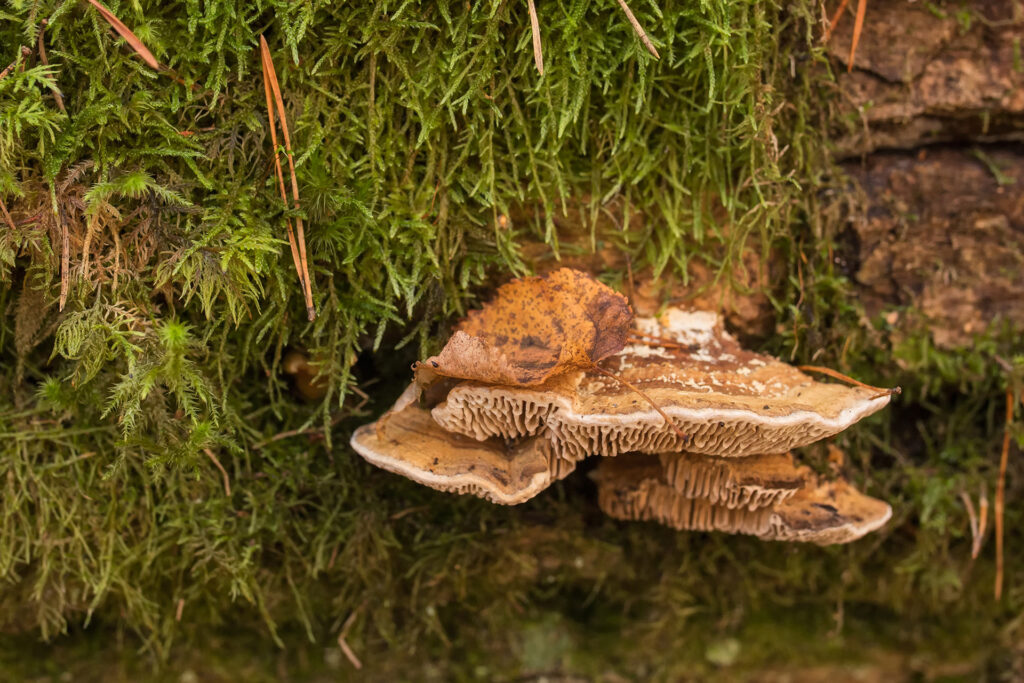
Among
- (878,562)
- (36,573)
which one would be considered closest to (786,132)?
(878,562)

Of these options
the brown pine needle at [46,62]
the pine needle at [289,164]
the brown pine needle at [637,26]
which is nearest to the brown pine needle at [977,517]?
the brown pine needle at [637,26]

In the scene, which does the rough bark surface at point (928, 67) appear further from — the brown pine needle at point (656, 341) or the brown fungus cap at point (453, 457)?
the brown fungus cap at point (453, 457)

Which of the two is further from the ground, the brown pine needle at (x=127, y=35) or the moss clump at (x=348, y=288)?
the brown pine needle at (x=127, y=35)

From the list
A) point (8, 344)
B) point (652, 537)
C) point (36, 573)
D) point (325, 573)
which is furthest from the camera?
point (652, 537)

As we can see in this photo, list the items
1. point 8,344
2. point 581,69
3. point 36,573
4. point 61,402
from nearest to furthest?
point 581,69 → point 61,402 → point 8,344 → point 36,573

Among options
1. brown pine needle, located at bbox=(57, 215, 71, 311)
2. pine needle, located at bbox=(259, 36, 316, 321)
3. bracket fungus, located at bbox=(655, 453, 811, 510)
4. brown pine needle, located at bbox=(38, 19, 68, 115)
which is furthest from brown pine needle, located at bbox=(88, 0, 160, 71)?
bracket fungus, located at bbox=(655, 453, 811, 510)

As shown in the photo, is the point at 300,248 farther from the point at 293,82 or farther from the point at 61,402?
the point at 61,402

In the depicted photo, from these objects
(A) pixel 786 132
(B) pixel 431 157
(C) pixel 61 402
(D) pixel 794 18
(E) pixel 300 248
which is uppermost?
(D) pixel 794 18

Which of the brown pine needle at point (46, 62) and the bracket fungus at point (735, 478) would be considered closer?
the brown pine needle at point (46, 62)
